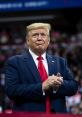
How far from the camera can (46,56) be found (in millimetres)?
4320

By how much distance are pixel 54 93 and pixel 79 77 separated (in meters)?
5.21

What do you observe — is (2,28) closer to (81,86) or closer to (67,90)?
(81,86)

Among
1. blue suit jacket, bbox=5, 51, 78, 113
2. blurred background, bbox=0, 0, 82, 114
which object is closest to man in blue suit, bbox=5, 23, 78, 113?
blue suit jacket, bbox=5, 51, 78, 113

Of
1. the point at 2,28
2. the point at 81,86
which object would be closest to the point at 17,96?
the point at 81,86

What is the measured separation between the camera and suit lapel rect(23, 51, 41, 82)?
4.19 m

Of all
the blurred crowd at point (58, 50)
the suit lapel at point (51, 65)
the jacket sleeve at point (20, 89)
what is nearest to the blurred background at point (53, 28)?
the blurred crowd at point (58, 50)

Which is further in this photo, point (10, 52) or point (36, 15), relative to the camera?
point (36, 15)

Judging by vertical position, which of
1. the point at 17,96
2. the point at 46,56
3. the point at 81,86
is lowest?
the point at 81,86

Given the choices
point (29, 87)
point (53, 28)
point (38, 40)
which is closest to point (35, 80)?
point (29, 87)

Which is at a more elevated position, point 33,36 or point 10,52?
point 33,36

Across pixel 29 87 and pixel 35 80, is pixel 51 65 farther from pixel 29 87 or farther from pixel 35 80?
pixel 29 87

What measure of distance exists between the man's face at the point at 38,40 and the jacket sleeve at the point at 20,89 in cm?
26

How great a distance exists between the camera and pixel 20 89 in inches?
161

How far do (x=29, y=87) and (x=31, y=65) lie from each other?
8.8 inches
